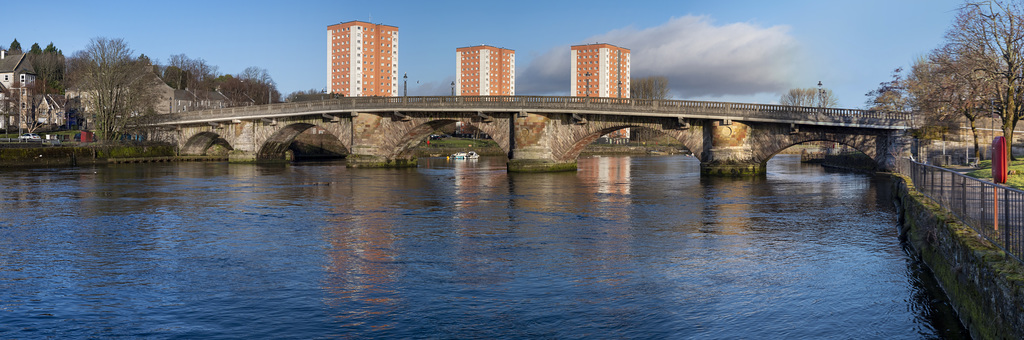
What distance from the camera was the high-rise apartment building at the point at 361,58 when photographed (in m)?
190

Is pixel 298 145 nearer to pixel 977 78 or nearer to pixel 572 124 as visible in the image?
pixel 572 124

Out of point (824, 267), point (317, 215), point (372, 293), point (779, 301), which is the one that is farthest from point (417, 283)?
point (317, 215)

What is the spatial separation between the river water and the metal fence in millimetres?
1588

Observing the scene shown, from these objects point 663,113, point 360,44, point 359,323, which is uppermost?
point 360,44

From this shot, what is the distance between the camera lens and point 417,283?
Answer: 14.6 meters

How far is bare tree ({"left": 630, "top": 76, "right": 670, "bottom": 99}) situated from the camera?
144375mm

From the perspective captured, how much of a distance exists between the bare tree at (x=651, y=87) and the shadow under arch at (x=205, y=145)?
8126cm

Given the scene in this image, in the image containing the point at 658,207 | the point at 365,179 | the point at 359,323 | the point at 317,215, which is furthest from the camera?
the point at 365,179

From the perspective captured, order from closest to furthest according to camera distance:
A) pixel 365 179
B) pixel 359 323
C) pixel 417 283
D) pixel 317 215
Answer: pixel 359 323 → pixel 417 283 → pixel 317 215 → pixel 365 179

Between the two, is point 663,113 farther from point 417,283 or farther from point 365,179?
point 417,283

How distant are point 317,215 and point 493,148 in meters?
89.6

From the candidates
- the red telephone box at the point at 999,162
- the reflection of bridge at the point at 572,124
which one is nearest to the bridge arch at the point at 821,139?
the reflection of bridge at the point at 572,124

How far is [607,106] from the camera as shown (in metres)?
51.7

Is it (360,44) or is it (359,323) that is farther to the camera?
(360,44)
